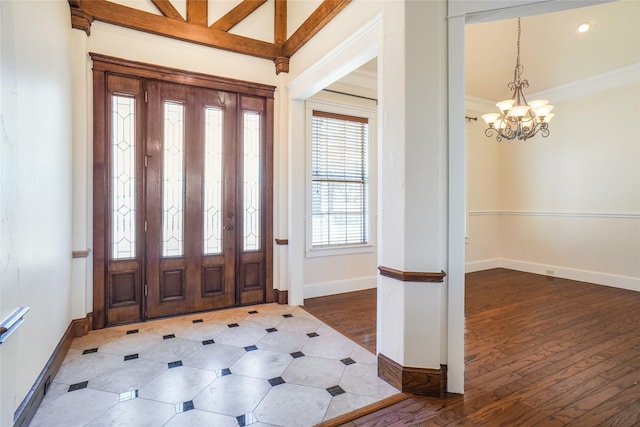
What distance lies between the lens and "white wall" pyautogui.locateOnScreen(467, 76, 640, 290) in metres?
4.66

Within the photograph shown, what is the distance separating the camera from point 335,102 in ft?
14.9

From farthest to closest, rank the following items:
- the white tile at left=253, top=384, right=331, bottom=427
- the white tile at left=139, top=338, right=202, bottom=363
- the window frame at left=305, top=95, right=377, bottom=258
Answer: the window frame at left=305, top=95, right=377, bottom=258, the white tile at left=139, top=338, right=202, bottom=363, the white tile at left=253, top=384, right=331, bottom=427

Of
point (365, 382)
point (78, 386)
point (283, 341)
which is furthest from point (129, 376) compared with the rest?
point (365, 382)

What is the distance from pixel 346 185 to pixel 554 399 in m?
3.35

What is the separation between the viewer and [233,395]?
210cm

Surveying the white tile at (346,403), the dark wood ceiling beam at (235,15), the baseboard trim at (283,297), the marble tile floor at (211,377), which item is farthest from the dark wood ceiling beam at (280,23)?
the white tile at (346,403)

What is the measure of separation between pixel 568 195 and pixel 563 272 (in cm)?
131

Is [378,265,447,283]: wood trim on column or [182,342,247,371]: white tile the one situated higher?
[378,265,447,283]: wood trim on column

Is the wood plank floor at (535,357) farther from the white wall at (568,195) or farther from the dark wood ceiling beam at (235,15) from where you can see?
the dark wood ceiling beam at (235,15)

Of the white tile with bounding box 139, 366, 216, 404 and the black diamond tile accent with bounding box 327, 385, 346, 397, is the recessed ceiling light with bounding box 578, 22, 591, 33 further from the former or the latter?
the white tile with bounding box 139, 366, 216, 404

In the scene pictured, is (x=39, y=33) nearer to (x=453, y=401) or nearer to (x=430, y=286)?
(x=430, y=286)

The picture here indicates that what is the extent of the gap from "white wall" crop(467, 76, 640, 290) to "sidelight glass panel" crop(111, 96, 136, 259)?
18.0ft

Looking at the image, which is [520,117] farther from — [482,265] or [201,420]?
[201,420]

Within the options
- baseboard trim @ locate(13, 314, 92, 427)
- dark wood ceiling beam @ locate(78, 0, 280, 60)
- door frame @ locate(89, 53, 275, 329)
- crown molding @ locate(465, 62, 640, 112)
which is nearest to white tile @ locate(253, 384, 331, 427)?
baseboard trim @ locate(13, 314, 92, 427)
